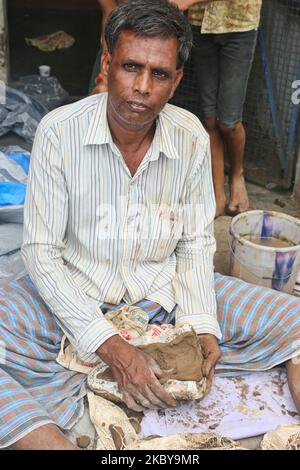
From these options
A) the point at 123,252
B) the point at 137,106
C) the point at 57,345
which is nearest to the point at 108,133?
the point at 137,106

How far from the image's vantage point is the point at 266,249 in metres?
2.81

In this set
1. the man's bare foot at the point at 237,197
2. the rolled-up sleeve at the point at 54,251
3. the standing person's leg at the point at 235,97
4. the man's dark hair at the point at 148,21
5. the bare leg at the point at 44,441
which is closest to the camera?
the bare leg at the point at 44,441

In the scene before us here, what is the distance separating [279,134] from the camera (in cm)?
402

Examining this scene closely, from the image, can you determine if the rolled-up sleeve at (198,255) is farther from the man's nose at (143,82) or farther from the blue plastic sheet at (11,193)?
the blue plastic sheet at (11,193)

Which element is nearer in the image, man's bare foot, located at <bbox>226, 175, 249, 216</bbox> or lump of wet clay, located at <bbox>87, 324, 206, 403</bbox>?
lump of wet clay, located at <bbox>87, 324, 206, 403</bbox>

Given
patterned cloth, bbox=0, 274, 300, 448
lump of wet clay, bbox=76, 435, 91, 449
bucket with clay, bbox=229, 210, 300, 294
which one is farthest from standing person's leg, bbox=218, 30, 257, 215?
lump of wet clay, bbox=76, 435, 91, 449

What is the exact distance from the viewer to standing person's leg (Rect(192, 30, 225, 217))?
3406 mm

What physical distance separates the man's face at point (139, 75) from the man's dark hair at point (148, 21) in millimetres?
18

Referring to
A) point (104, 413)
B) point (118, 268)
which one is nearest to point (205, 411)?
point (104, 413)

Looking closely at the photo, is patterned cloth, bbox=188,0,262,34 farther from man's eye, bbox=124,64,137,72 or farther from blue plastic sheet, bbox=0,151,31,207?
man's eye, bbox=124,64,137,72

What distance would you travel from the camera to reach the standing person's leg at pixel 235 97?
10.8 ft

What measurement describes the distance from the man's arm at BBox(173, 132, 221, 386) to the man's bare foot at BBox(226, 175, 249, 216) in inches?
56.0

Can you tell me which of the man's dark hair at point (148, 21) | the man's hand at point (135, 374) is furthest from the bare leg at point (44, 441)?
the man's dark hair at point (148, 21)

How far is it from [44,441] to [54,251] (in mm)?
599
